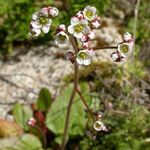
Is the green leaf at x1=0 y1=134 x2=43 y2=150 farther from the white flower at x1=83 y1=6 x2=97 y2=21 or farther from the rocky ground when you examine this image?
the white flower at x1=83 y1=6 x2=97 y2=21

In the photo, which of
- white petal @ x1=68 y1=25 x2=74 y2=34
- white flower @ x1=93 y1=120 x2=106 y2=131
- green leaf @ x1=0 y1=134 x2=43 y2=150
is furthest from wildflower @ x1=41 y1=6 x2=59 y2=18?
green leaf @ x1=0 y1=134 x2=43 y2=150

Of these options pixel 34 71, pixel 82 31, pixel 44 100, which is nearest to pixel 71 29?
pixel 82 31

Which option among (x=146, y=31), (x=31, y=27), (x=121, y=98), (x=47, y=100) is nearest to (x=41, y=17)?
(x=31, y=27)

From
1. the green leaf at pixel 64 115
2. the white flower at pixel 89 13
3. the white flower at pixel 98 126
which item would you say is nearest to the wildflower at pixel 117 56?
the white flower at pixel 89 13

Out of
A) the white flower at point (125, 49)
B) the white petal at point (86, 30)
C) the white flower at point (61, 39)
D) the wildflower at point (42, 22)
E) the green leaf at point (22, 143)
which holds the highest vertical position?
the wildflower at point (42, 22)

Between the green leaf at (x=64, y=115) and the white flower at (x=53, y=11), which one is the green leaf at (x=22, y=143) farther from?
the white flower at (x=53, y=11)

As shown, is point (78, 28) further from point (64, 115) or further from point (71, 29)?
point (64, 115)
